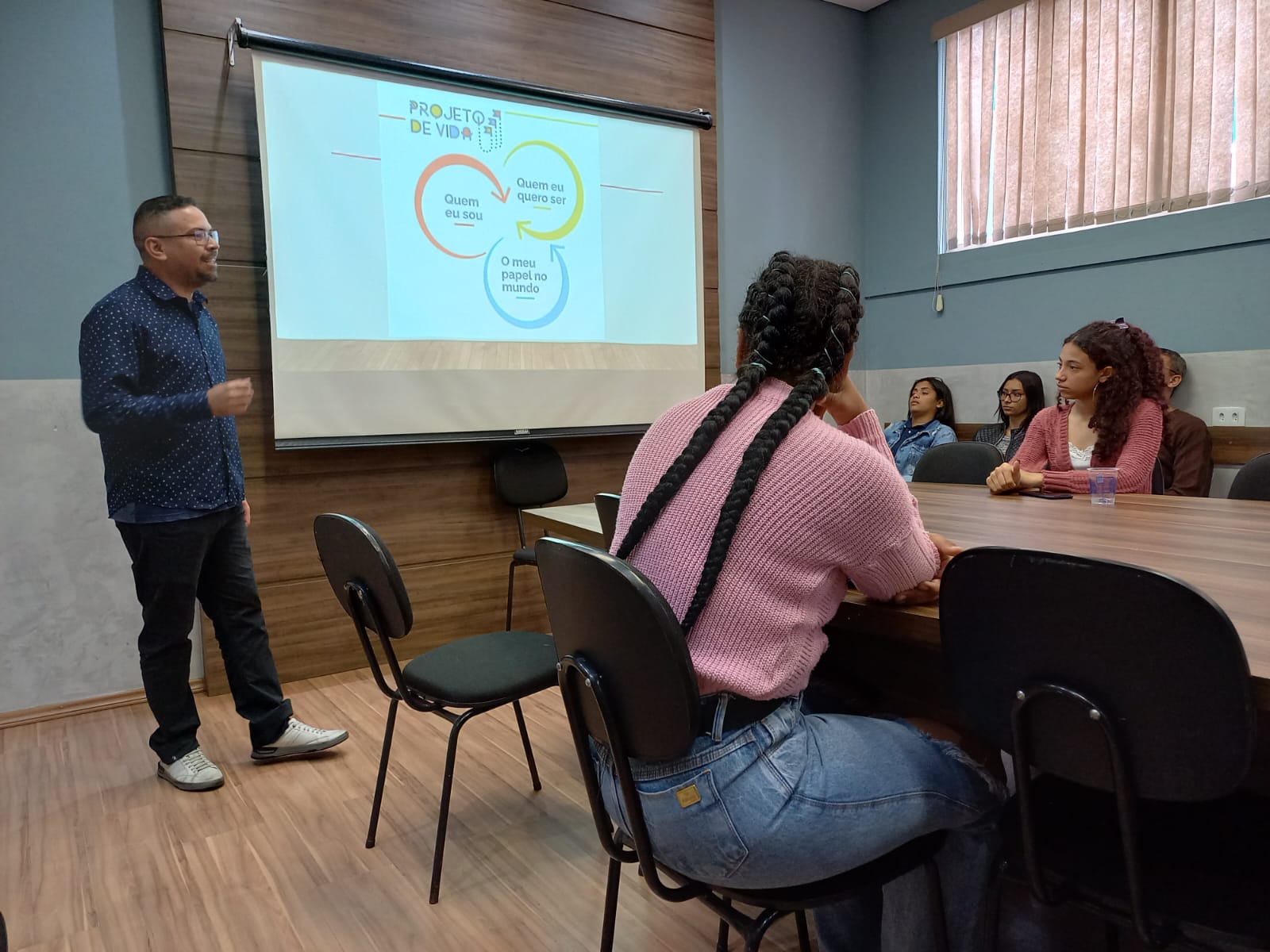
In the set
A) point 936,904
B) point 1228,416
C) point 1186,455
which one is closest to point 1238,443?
point 1228,416

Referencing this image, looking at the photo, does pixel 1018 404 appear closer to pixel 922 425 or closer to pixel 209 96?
pixel 922 425

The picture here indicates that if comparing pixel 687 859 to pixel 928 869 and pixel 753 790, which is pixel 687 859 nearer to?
pixel 753 790

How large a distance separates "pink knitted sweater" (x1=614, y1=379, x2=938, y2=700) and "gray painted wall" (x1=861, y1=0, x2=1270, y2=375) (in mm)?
3233

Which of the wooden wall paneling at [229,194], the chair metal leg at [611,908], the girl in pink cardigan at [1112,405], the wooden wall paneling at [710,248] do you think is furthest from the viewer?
the wooden wall paneling at [710,248]

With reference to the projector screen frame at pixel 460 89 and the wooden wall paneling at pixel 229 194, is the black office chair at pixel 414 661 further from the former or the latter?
the wooden wall paneling at pixel 229 194

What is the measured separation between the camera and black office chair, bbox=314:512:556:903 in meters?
1.72

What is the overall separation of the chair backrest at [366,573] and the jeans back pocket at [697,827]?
742 millimetres

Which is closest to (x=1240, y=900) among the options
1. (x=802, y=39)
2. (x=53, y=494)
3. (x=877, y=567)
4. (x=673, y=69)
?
(x=877, y=567)

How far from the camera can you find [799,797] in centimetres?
103

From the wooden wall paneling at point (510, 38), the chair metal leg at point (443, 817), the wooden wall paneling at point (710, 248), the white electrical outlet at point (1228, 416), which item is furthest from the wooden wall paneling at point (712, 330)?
the chair metal leg at point (443, 817)

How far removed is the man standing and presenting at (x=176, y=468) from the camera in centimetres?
217

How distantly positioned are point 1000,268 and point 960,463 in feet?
5.99

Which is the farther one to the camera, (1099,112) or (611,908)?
(1099,112)

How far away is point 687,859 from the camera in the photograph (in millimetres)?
1059
